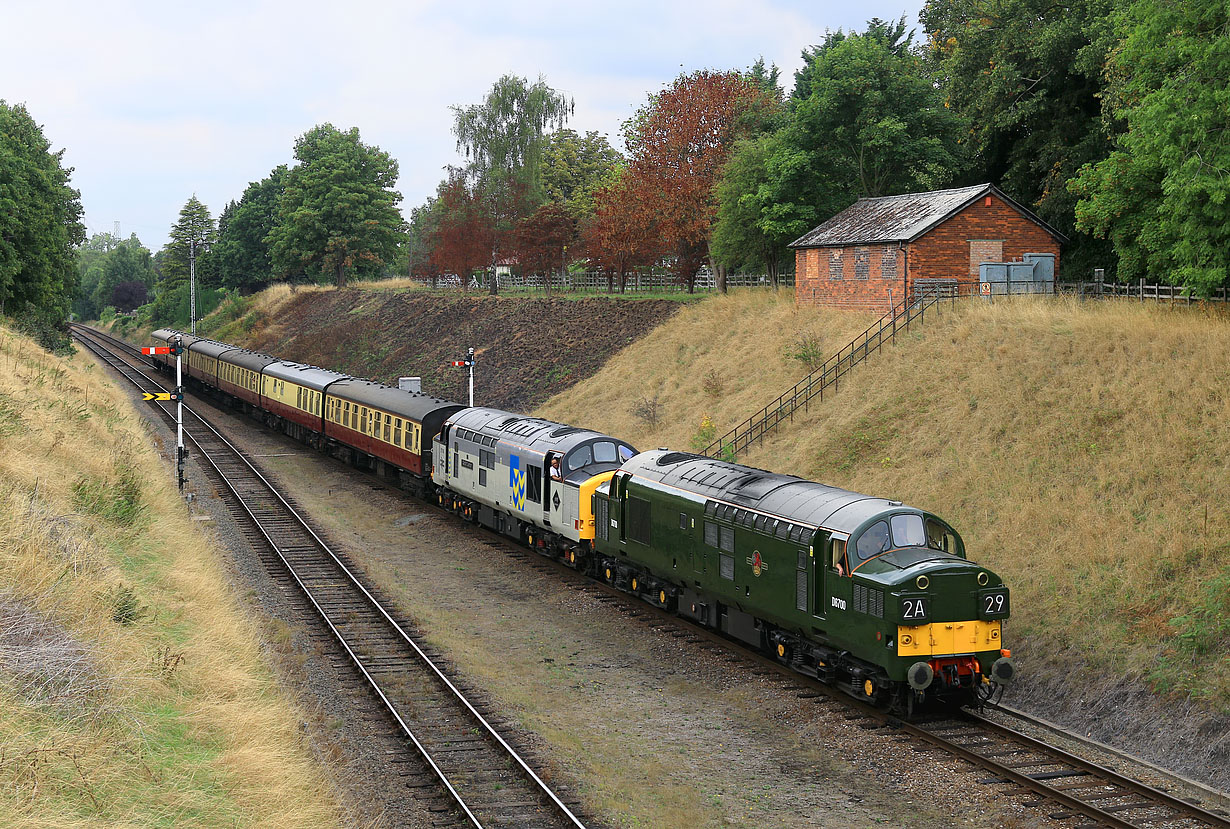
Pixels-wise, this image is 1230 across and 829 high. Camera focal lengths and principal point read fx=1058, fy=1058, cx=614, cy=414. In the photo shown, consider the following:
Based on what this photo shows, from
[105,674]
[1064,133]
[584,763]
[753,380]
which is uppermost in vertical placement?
[1064,133]

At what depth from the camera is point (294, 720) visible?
54.7 feet

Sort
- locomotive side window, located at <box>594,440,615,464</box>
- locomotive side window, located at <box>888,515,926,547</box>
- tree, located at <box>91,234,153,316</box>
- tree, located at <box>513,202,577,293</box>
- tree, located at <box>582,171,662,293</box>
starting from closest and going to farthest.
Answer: locomotive side window, located at <box>888,515,926,547</box> < locomotive side window, located at <box>594,440,615,464</box> < tree, located at <box>582,171,662,293</box> < tree, located at <box>513,202,577,293</box> < tree, located at <box>91,234,153,316</box>

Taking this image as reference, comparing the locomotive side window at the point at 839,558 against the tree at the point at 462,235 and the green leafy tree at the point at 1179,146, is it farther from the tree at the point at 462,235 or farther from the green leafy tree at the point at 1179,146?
the tree at the point at 462,235

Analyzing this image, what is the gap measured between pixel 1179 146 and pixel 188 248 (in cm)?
12388

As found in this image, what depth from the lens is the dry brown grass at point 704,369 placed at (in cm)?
4047

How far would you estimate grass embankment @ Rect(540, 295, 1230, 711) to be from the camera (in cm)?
1920

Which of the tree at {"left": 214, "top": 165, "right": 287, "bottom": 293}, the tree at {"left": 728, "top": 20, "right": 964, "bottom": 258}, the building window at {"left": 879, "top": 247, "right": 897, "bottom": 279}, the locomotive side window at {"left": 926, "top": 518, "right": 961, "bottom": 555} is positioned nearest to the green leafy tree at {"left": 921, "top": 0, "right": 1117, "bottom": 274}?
the tree at {"left": 728, "top": 20, "right": 964, "bottom": 258}

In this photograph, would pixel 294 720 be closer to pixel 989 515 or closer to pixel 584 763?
pixel 584 763

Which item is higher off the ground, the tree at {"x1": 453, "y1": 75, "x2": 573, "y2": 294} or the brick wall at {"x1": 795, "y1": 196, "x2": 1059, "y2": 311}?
the tree at {"x1": 453, "y1": 75, "x2": 573, "y2": 294}

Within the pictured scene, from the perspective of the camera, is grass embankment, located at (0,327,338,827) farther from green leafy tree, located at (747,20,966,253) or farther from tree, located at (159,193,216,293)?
tree, located at (159,193,216,293)

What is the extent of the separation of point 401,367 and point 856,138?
33.2 meters

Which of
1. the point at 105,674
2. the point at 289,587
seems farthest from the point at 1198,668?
the point at 289,587

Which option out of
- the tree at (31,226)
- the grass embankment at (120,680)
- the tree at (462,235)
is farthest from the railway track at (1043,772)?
the tree at (462,235)

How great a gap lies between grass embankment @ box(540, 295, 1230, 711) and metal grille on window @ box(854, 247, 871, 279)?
202 centimetres
